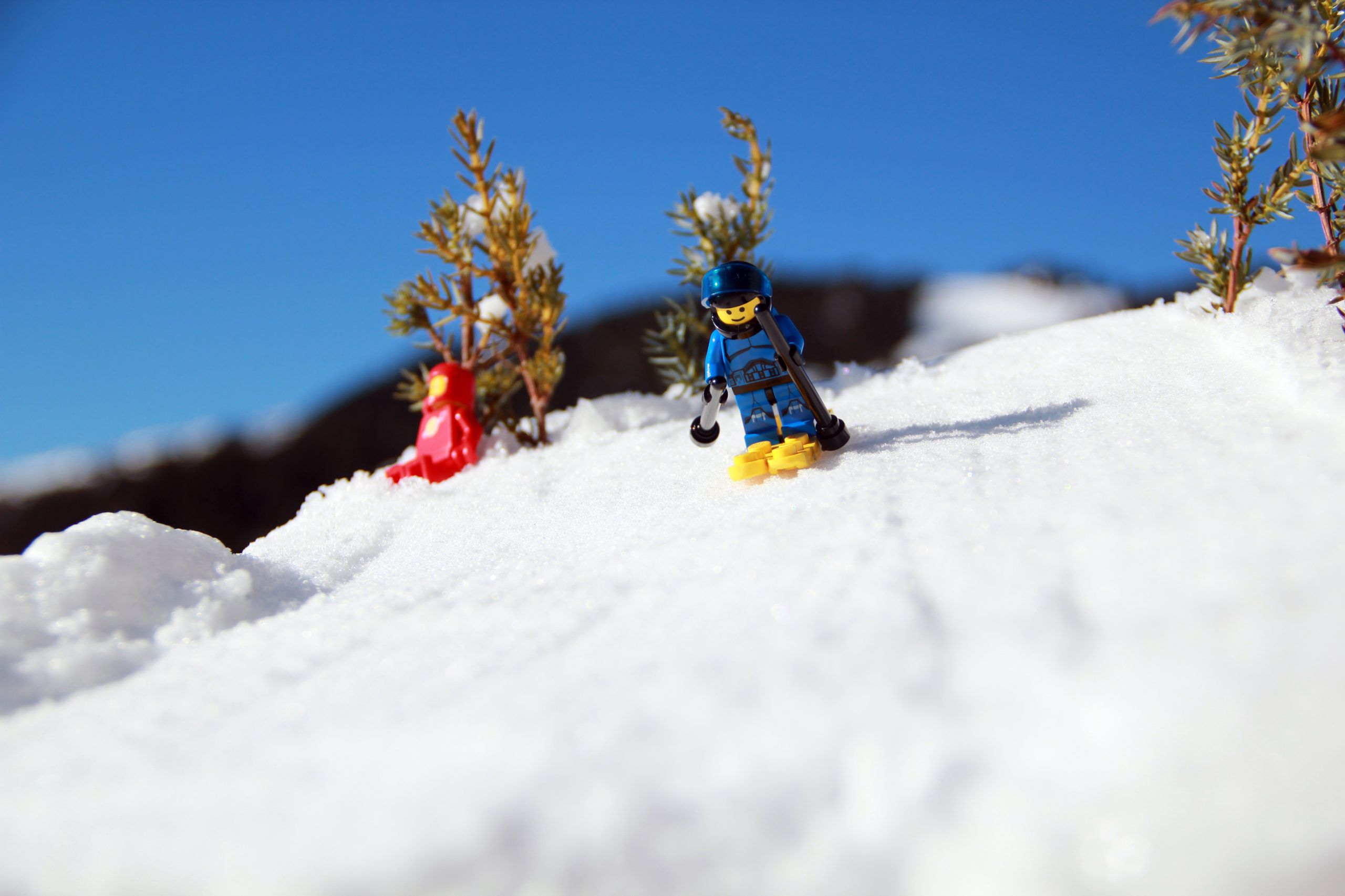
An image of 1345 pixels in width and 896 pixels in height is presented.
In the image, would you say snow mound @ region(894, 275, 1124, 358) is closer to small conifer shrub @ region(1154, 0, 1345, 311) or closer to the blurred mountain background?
the blurred mountain background

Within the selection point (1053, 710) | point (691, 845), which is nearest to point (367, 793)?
point (691, 845)

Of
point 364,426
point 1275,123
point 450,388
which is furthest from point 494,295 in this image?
point 364,426

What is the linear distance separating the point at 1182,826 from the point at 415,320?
132 inches

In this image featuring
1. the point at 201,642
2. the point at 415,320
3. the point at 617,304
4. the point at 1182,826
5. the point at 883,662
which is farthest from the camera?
the point at 617,304

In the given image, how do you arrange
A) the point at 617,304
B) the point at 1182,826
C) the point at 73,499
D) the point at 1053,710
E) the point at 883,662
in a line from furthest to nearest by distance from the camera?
1. the point at 617,304
2. the point at 73,499
3. the point at 883,662
4. the point at 1053,710
5. the point at 1182,826

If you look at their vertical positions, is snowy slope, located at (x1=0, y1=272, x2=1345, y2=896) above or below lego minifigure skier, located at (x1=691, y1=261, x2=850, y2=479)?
below

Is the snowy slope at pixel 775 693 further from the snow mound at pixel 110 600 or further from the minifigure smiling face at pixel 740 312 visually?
the minifigure smiling face at pixel 740 312

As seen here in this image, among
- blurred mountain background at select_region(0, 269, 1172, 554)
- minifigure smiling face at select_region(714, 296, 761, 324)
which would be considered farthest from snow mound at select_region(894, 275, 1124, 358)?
minifigure smiling face at select_region(714, 296, 761, 324)

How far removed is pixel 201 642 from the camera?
5.43 feet

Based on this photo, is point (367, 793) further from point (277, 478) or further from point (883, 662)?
point (277, 478)

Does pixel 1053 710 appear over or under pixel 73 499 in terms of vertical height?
under

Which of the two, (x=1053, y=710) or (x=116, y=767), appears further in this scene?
(x=116, y=767)

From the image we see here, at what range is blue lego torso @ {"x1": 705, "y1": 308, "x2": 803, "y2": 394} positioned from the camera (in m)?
2.28

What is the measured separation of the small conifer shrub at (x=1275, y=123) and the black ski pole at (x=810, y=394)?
108cm
